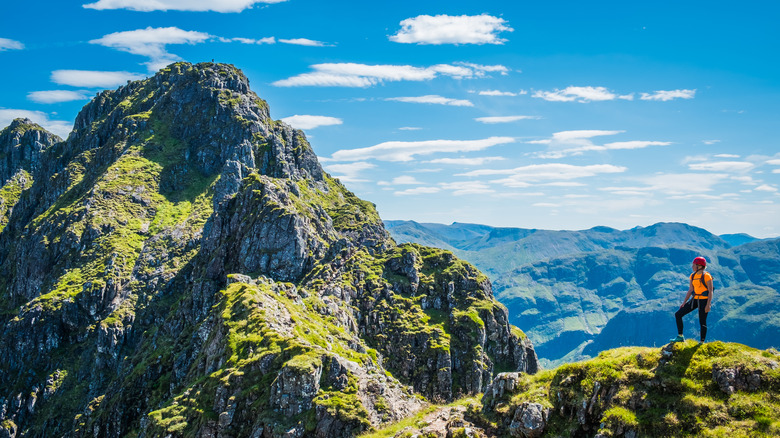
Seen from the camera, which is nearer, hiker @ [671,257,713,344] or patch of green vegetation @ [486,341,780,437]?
patch of green vegetation @ [486,341,780,437]

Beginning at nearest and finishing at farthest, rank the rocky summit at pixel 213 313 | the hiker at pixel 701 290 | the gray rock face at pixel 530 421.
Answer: the hiker at pixel 701 290
the gray rock face at pixel 530 421
the rocky summit at pixel 213 313

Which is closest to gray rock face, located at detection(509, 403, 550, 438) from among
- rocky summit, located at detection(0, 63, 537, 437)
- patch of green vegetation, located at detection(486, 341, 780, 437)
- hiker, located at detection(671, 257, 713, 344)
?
patch of green vegetation, located at detection(486, 341, 780, 437)

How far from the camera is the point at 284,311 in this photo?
282 feet

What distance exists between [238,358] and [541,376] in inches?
1901

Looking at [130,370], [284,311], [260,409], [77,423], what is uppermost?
[284,311]

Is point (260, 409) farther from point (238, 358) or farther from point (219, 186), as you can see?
point (219, 186)

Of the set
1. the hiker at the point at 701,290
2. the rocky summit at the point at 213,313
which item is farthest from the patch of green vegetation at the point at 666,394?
the rocky summit at the point at 213,313

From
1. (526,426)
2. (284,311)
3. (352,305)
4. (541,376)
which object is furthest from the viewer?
(352,305)

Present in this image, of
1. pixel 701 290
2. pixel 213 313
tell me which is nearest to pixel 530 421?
pixel 701 290

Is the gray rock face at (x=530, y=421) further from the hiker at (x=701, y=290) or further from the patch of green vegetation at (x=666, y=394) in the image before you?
the hiker at (x=701, y=290)

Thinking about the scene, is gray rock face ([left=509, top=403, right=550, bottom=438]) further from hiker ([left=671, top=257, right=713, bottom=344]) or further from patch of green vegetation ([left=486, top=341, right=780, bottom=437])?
hiker ([left=671, top=257, right=713, bottom=344])

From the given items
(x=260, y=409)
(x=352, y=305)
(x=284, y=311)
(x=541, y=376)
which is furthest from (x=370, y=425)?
(x=352, y=305)

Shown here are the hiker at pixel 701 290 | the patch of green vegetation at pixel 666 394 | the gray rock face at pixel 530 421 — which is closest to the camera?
the patch of green vegetation at pixel 666 394

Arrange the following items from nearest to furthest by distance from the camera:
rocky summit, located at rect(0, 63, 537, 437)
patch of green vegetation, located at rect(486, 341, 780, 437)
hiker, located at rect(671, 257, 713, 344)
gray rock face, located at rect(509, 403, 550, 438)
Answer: patch of green vegetation, located at rect(486, 341, 780, 437), hiker, located at rect(671, 257, 713, 344), gray rock face, located at rect(509, 403, 550, 438), rocky summit, located at rect(0, 63, 537, 437)
